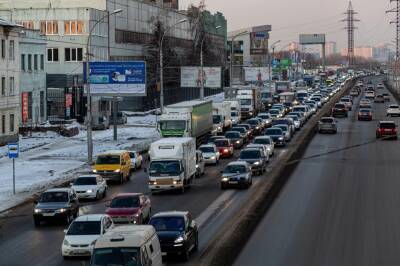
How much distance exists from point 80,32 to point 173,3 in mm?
70371

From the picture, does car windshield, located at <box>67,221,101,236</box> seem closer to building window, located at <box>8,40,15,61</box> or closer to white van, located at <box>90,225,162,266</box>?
white van, located at <box>90,225,162,266</box>

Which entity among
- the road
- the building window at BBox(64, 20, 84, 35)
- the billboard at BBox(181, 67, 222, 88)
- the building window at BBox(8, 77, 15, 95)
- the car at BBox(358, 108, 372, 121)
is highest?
the building window at BBox(64, 20, 84, 35)

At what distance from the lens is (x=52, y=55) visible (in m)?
94.5

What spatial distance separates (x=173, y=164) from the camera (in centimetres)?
3850

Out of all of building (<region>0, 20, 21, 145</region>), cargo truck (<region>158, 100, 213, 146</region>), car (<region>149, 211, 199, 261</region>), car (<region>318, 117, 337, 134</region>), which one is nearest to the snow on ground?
building (<region>0, 20, 21, 145</region>)

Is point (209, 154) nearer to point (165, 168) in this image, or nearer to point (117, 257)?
point (165, 168)

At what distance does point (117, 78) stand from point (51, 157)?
8.12 m

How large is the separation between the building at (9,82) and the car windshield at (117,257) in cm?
4873

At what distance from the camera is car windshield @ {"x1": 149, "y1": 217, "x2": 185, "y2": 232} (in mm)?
23516

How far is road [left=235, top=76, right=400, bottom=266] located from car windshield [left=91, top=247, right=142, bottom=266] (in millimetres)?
5378

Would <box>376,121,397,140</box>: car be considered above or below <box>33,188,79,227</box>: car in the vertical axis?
above

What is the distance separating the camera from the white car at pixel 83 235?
928 inches

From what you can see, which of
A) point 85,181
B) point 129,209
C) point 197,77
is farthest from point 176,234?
point 197,77

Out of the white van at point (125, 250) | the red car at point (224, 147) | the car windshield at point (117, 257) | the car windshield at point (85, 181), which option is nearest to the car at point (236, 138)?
the red car at point (224, 147)
